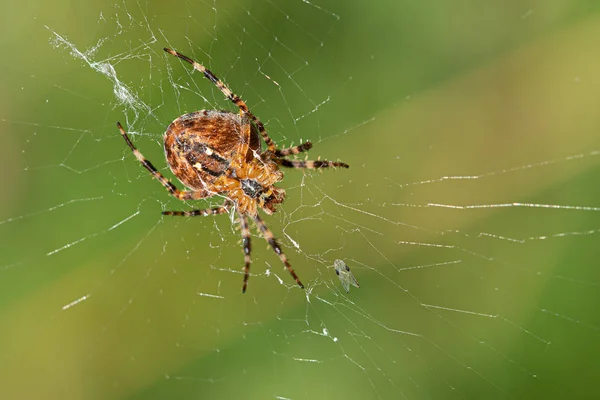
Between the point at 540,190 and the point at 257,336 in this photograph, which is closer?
the point at 540,190

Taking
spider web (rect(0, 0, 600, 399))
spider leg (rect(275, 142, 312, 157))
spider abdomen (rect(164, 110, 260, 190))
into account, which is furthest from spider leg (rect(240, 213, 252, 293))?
spider leg (rect(275, 142, 312, 157))

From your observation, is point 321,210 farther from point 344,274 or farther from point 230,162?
point 230,162

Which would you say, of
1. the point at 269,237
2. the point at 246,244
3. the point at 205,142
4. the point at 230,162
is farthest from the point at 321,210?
the point at 205,142

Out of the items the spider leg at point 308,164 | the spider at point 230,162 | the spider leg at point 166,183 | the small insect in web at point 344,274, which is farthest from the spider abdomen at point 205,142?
the small insect in web at point 344,274

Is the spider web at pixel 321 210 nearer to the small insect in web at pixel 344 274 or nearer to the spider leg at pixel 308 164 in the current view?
the small insect in web at pixel 344 274

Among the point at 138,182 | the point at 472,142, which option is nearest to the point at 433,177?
the point at 472,142

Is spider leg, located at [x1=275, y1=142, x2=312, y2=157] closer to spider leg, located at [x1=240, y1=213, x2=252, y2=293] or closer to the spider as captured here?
the spider

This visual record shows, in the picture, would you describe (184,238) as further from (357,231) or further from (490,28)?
(490,28)
